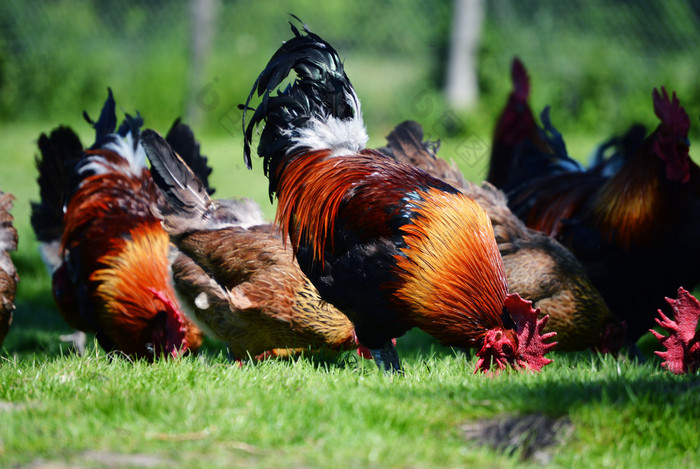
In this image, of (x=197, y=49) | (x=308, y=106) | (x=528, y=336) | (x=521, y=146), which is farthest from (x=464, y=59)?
(x=528, y=336)

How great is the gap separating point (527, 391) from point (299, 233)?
178cm

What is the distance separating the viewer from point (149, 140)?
540 centimetres

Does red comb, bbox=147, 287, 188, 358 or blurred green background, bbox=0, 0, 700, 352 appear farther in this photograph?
blurred green background, bbox=0, 0, 700, 352

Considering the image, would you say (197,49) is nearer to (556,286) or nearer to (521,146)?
(521,146)

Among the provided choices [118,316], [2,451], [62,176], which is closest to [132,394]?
[2,451]

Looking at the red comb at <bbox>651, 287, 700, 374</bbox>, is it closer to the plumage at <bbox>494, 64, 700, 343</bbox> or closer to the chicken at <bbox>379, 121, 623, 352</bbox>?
the chicken at <bbox>379, 121, 623, 352</bbox>

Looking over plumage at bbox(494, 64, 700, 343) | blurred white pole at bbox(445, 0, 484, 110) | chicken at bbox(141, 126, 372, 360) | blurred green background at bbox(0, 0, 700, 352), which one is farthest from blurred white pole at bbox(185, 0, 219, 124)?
plumage at bbox(494, 64, 700, 343)

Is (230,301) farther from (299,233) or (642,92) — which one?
(642,92)

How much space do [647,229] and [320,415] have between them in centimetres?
323

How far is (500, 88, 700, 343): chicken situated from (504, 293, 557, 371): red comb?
1.49 meters

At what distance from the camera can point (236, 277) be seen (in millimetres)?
5055

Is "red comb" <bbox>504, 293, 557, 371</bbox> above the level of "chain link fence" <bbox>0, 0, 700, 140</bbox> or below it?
below

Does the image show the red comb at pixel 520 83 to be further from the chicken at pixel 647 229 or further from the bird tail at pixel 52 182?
the bird tail at pixel 52 182

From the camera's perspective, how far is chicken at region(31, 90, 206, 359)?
5.23 m
